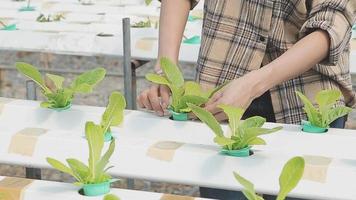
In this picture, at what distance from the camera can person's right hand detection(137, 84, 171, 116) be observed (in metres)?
1.32

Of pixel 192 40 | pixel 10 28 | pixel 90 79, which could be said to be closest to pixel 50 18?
pixel 10 28

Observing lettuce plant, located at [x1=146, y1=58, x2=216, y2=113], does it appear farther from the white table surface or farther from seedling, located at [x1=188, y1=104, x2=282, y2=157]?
Result: the white table surface

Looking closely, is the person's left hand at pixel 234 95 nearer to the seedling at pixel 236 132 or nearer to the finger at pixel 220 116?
the finger at pixel 220 116

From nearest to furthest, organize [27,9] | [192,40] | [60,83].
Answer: [60,83] → [192,40] → [27,9]

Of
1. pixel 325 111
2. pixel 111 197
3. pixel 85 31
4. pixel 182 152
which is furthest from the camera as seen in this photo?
pixel 85 31

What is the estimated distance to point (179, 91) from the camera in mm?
1225

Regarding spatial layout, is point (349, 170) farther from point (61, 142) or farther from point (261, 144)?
point (61, 142)

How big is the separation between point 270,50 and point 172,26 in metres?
0.21

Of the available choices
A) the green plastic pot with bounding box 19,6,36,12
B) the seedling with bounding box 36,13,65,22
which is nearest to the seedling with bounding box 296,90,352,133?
the seedling with bounding box 36,13,65,22

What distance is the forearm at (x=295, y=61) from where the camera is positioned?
1.32m

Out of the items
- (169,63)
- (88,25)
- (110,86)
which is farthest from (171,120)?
(110,86)

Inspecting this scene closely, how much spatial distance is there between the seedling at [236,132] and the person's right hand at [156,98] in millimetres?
228

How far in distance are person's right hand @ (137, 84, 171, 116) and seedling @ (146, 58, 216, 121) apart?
0.06 m

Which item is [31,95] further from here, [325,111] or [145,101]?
[325,111]
